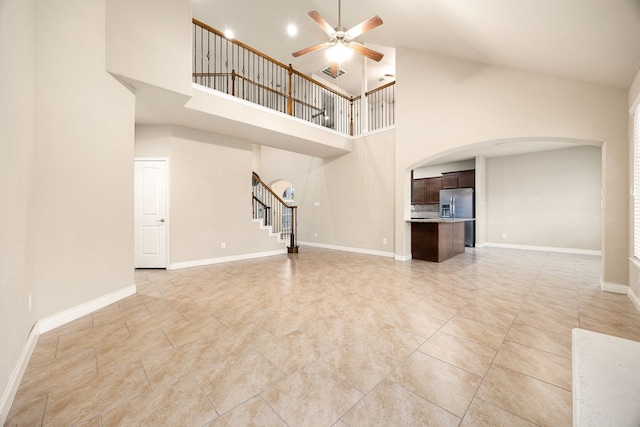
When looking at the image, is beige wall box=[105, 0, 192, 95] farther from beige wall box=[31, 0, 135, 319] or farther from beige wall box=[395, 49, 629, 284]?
beige wall box=[395, 49, 629, 284]

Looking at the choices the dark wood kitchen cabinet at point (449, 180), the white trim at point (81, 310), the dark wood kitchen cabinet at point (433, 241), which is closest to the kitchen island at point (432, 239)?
the dark wood kitchen cabinet at point (433, 241)

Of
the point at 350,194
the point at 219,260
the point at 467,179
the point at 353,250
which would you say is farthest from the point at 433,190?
the point at 219,260

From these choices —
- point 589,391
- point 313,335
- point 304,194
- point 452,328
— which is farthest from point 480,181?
point 589,391

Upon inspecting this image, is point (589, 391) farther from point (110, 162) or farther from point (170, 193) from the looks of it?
point (170, 193)

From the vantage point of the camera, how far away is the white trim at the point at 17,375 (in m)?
1.30

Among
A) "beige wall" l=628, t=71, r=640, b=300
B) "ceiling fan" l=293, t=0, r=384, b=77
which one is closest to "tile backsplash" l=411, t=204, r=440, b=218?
"beige wall" l=628, t=71, r=640, b=300

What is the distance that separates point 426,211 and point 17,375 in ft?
31.6

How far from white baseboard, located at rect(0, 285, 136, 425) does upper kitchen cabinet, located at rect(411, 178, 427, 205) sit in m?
8.53

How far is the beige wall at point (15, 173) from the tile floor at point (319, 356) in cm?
30

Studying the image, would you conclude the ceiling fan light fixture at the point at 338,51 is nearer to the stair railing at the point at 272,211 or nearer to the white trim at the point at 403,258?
the stair railing at the point at 272,211

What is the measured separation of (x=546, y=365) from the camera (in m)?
1.75

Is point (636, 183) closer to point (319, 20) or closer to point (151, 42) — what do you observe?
point (319, 20)

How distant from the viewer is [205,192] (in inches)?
199

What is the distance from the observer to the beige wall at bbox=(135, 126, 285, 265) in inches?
182
